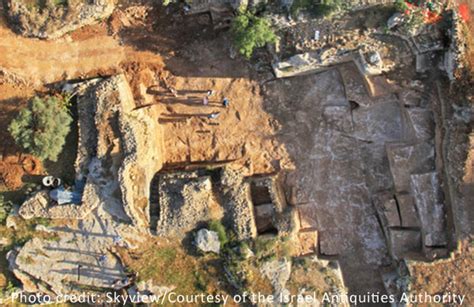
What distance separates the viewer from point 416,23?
1989cm

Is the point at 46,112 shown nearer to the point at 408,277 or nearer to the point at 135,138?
the point at 135,138

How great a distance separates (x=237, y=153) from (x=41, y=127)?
827 cm

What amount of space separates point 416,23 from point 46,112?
1522cm

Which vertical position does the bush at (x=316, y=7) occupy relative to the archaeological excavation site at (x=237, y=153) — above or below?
above

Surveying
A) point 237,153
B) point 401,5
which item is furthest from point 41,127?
point 401,5

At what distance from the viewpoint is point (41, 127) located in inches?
824

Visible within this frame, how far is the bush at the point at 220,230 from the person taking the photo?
20.8m

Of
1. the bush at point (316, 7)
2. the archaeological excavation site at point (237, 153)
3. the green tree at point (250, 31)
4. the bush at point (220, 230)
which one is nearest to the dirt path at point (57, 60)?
the archaeological excavation site at point (237, 153)

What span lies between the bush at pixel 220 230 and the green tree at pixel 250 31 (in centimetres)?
717

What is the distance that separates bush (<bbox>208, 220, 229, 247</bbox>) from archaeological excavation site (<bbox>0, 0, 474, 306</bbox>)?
6cm

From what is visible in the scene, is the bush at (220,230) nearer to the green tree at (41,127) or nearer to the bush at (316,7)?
the green tree at (41,127)

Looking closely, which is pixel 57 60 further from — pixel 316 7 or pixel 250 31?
pixel 316 7

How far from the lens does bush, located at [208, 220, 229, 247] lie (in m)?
20.8

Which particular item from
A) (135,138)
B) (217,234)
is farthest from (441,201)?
(135,138)
